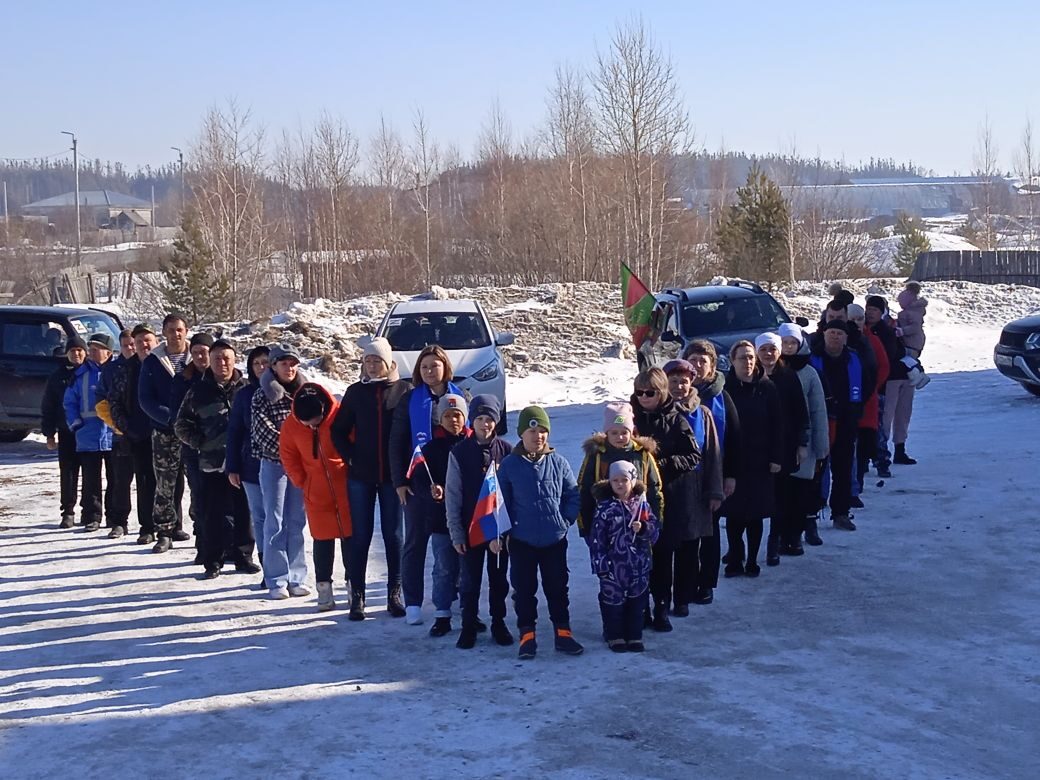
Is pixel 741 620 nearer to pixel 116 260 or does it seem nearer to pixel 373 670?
pixel 373 670

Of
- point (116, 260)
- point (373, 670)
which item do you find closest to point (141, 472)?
point (373, 670)

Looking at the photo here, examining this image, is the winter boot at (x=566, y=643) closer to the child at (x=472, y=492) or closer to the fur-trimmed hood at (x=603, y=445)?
the child at (x=472, y=492)

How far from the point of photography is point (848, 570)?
8.58 m

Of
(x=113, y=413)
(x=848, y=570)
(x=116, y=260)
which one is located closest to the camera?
(x=848, y=570)

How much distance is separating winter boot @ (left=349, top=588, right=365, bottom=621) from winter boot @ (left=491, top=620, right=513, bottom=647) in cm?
105

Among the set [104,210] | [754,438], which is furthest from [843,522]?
[104,210]

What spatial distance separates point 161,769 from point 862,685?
11.5ft

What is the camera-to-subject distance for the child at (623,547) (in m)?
6.79

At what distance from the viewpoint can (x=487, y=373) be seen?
15.8 m

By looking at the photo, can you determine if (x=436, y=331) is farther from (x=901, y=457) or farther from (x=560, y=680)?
(x=560, y=680)

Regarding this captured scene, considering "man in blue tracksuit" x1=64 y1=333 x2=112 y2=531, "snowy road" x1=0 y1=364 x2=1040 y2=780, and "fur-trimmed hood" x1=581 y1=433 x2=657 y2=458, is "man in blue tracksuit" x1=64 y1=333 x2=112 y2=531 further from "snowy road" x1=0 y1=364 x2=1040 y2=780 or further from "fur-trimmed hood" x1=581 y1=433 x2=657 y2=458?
"fur-trimmed hood" x1=581 y1=433 x2=657 y2=458

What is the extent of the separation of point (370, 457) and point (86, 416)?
159 inches

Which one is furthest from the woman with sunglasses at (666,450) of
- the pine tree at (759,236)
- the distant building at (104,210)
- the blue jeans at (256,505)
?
the distant building at (104,210)

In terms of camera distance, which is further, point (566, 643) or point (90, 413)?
point (90, 413)
